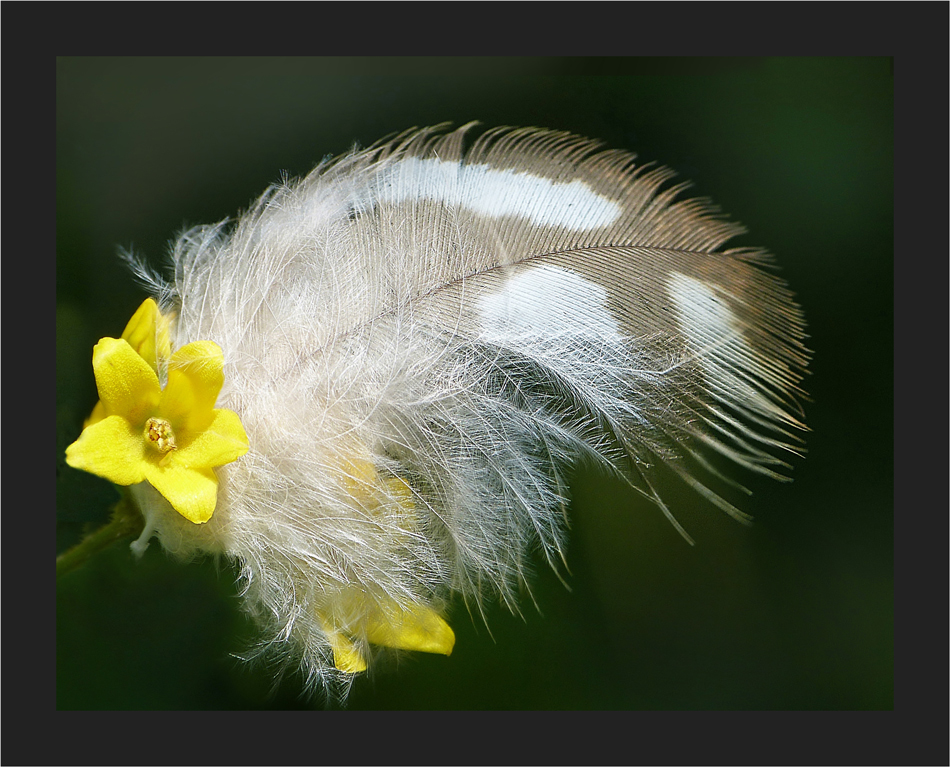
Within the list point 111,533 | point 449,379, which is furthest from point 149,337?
point 449,379

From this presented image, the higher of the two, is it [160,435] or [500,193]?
[500,193]

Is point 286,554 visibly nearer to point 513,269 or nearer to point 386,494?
point 386,494

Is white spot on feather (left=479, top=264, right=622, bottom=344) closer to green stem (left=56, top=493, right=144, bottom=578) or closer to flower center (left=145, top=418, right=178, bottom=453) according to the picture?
flower center (left=145, top=418, right=178, bottom=453)

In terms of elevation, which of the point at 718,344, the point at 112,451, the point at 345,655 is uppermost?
the point at 718,344

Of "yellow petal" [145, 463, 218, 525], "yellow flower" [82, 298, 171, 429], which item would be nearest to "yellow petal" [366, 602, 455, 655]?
"yellow petal" [145, 463, 218, 525]

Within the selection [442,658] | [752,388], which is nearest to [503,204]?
[752,388]

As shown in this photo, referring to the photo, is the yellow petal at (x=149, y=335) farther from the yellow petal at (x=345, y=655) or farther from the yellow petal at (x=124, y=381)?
the yellow petal at (x=345, y=655)

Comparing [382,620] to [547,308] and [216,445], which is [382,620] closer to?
[216,445]
